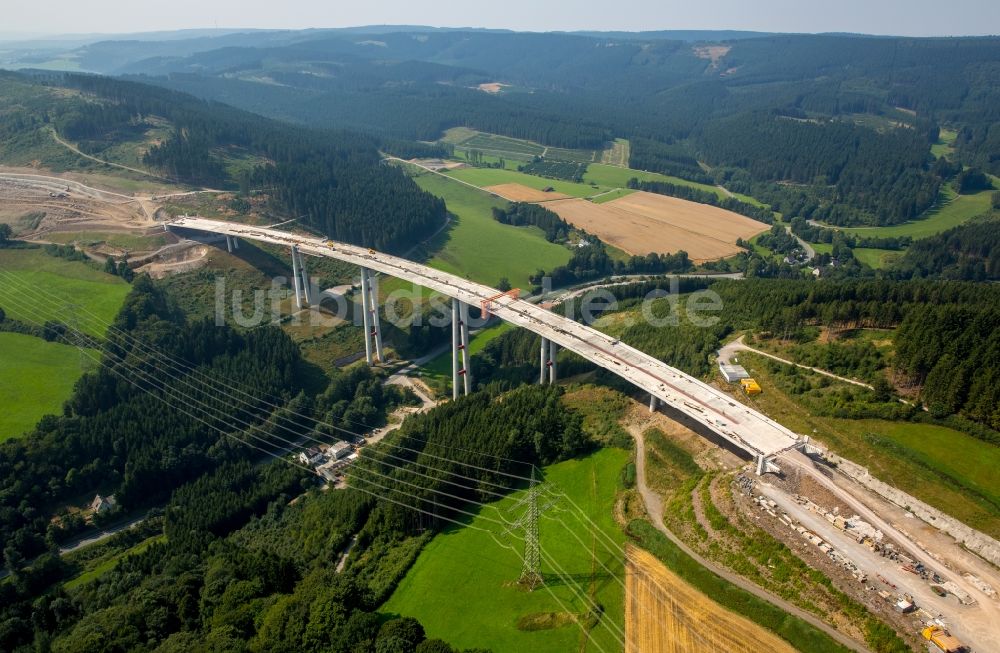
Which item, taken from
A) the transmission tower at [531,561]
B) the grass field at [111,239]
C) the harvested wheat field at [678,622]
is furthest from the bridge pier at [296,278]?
the harvested wheat field at [678,622]

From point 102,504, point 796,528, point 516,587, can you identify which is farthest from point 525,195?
point 796,528

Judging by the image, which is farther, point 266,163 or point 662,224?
point 662,224

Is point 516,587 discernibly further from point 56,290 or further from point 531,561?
point 56,290

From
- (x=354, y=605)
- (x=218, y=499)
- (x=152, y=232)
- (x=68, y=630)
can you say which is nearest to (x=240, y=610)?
(x=354, y=605)

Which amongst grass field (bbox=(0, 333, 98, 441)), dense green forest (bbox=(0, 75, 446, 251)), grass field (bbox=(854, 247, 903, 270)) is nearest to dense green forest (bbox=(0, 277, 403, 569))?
grass field (bbox=(0, 333, 98, 441))

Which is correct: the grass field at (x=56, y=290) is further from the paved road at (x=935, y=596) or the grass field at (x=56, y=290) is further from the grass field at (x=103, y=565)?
the paved road at (x=935, y=596)
